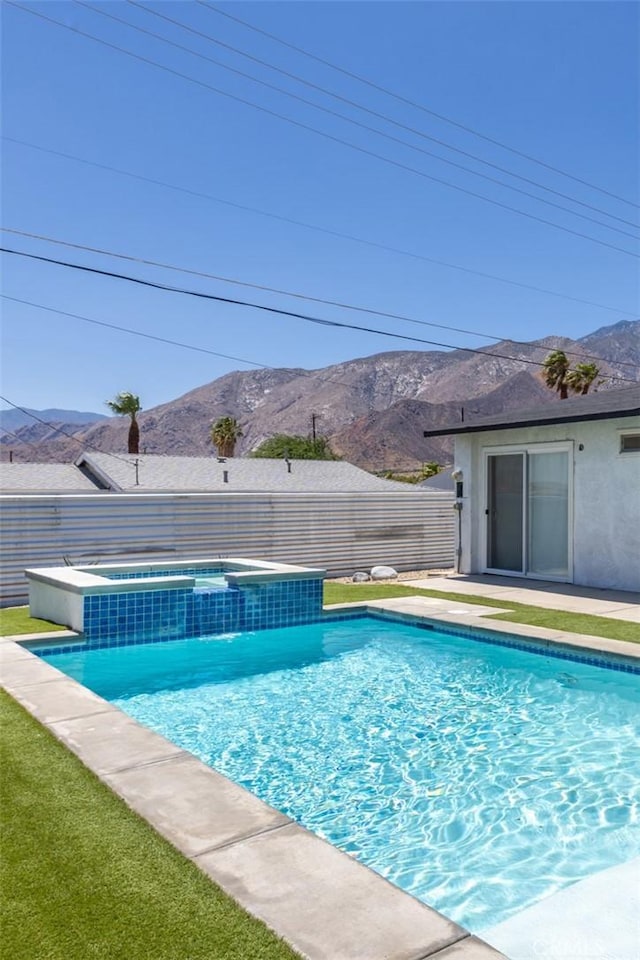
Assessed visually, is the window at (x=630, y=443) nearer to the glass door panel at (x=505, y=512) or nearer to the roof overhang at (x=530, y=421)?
the roof overhang at (x=530, y=421)

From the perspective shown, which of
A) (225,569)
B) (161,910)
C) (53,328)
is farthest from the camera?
(53,328)

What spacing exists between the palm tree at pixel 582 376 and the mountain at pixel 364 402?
140 ft

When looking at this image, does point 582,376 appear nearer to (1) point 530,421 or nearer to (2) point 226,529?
(1) point 530,421

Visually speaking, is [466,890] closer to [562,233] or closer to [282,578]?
[282,578]

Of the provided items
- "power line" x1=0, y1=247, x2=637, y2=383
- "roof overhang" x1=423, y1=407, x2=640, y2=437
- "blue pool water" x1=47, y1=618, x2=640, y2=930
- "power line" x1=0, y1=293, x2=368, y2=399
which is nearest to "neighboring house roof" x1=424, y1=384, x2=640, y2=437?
"roof overhang" x1=423, y1=407, x2=640, y2=437

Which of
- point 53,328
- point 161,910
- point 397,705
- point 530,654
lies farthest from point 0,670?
point 53,328

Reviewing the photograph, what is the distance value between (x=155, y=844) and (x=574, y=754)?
317 cm

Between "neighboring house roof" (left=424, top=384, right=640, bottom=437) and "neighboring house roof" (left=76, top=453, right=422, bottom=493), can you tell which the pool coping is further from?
"neighboring house roof" (left=76, top=453, right=422, bottom=493)

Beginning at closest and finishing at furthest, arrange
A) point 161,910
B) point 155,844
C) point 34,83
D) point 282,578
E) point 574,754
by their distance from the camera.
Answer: point 161,910
point 155,844
point 574,754
point 282,578
point 34,83

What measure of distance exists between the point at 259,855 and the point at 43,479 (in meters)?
21.0

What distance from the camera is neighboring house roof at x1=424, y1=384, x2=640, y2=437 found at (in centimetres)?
1043

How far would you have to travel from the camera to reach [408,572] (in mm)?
14828

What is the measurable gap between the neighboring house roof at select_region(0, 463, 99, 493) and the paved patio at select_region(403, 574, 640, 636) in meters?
12.5

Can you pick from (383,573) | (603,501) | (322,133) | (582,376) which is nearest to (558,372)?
(582,376)
